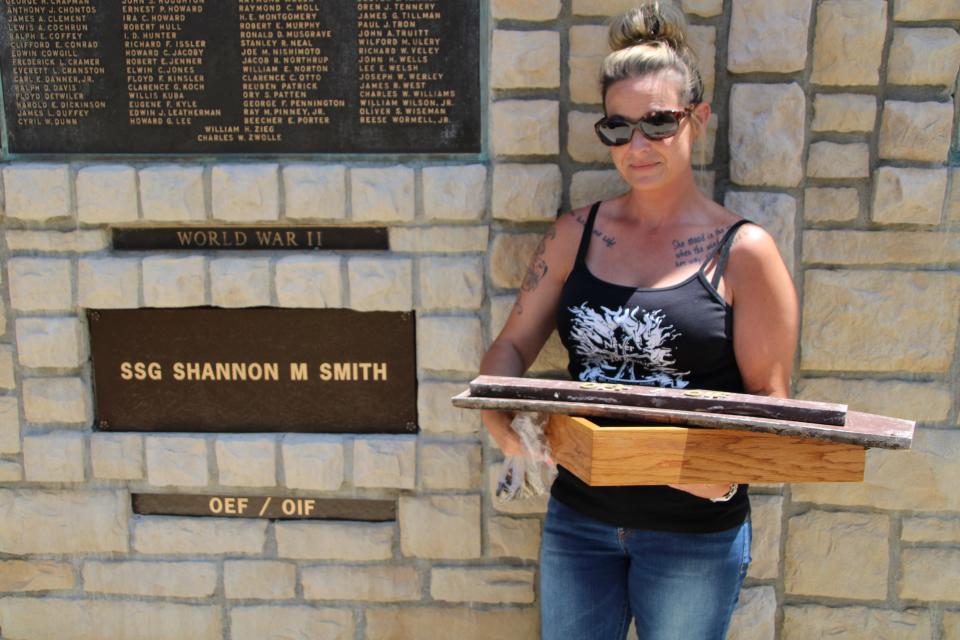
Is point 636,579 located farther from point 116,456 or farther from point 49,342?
point 49,342

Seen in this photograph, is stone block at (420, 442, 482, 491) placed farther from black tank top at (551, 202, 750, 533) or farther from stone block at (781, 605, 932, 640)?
stone block at (781, 605, 932, 640)

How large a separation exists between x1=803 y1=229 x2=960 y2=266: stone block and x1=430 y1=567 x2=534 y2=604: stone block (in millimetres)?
1611

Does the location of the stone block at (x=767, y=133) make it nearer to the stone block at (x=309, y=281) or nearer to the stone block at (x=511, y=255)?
the stone block at (x=511, y=255)

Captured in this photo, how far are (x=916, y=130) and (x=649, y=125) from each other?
1194 mm

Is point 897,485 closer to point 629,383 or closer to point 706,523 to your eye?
point 706,523

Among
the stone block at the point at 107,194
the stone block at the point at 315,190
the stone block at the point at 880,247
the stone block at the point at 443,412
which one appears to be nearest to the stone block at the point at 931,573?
the stone block at the point at 880,247

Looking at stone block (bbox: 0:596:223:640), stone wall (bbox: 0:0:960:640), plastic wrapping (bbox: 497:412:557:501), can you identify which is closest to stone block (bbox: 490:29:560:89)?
stone wall (bbox: 0:0:960:640)

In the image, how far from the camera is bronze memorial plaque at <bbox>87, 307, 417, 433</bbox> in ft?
10.3

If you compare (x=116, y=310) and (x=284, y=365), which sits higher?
(x=116, y=310)

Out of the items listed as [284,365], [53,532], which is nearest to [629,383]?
[284,365]

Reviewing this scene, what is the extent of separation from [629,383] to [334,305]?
131 centimetres

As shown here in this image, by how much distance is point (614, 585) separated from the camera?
2.34 meters

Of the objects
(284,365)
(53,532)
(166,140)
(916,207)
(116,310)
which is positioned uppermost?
(166,140)

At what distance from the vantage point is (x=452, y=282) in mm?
3045
